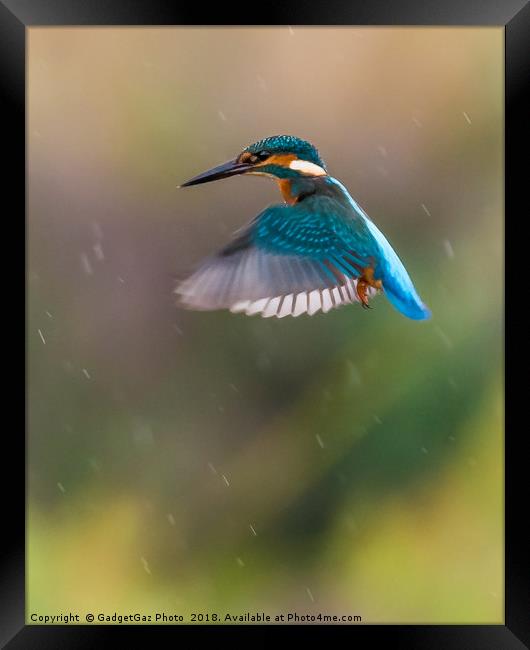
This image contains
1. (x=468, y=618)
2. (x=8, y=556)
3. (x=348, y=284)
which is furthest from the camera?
(x=468, y=618)

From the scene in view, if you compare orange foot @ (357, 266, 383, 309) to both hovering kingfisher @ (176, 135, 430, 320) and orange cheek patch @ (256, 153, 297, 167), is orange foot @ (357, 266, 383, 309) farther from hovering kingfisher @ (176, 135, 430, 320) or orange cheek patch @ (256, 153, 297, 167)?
orange cheek patch @ (256, 153, 297, 167)

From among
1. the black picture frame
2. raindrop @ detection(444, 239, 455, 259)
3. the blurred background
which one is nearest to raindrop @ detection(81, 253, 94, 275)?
the blurred background

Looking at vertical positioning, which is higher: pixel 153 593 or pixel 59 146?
Result: pixel 59 146

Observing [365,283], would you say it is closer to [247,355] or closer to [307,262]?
[307,262]

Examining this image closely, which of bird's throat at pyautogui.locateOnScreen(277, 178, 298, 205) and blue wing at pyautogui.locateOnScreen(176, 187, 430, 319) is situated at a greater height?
bird's throat at pyautogui.locateOnScreen(277, 178, 298, 205)

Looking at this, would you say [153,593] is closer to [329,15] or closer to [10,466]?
[10,466]

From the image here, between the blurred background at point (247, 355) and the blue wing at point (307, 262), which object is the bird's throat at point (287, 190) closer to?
the blue wing at point (307, 262)

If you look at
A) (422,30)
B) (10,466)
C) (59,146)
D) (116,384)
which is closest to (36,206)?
(59,146)

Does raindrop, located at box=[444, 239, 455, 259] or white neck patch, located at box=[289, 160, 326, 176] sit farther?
raindrop, located at box=[444, 239, 455, 259]

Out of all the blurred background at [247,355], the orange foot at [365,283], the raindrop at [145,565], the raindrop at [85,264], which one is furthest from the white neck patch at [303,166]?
the raindrop at [145,565]
